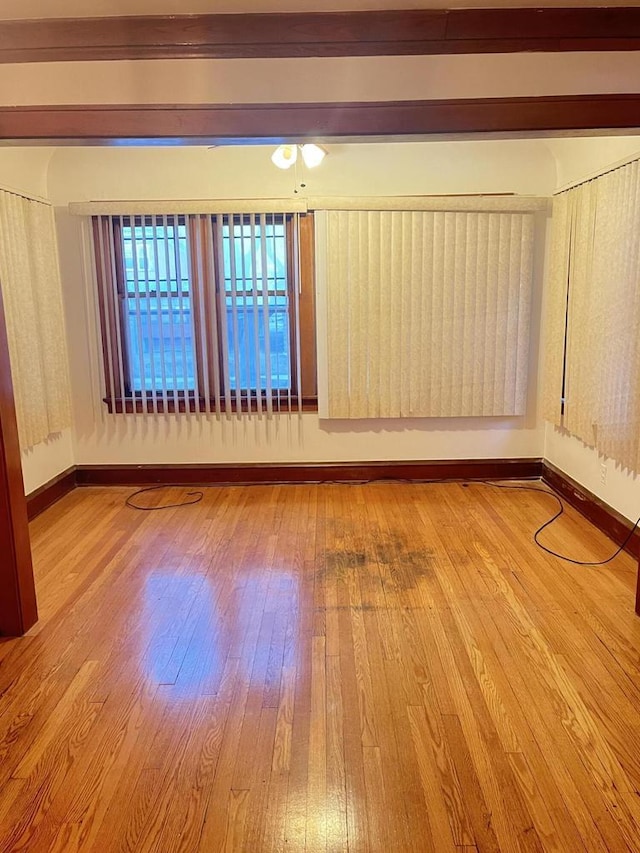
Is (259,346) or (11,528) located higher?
(259,346)

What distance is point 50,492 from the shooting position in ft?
13.5

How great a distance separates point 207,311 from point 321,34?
94.7 inches

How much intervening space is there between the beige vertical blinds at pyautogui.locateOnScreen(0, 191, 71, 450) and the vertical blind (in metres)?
3.54

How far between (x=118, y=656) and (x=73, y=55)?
7.56ft

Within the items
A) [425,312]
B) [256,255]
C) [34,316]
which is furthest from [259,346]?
[34,316]

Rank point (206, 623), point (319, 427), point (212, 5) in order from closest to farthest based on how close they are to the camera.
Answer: point (212, 5), point (206, 623), point (319, 427)

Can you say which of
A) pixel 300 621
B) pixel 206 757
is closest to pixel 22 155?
pixel 300 621

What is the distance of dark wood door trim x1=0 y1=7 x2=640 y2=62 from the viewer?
2.01 metres

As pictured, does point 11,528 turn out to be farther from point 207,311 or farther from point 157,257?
point 157,257

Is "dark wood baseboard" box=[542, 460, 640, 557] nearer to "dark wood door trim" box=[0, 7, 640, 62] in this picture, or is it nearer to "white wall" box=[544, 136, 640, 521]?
"white wall" box=[544, 136, 640, 521]

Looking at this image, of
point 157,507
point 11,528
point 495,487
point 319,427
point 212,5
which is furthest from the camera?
point 319,427

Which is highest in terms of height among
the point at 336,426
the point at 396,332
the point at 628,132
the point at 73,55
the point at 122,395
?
the point at 73,55

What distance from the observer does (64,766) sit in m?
1.76

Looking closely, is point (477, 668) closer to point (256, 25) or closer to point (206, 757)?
point (206, 757)
